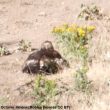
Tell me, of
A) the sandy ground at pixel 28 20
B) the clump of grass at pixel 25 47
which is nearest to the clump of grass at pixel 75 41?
the sandy ground at pixel 28 20

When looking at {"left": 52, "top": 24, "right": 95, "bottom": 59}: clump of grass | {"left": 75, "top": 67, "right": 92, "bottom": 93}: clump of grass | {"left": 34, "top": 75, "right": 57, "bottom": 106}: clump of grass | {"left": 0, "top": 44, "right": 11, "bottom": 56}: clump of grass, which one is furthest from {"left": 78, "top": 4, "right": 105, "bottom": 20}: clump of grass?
{"left": 34, "top": 75, "right": 57, "bottom": 106}: clump of grass

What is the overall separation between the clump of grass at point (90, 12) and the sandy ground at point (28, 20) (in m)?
0.20

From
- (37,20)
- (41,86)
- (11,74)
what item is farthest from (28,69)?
(37,20)

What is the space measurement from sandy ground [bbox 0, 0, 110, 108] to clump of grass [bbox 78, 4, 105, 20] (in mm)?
196

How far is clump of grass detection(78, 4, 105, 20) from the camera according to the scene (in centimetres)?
1024

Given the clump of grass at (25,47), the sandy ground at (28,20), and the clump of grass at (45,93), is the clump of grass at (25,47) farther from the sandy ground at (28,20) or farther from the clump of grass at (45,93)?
the clump of grass at (45,93)

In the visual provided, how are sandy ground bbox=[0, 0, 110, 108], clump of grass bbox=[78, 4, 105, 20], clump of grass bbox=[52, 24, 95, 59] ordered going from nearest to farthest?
clump of grass bbox=[52, 24, 95, 59] → sandy ground bbox=[0, 0, 110, 108] → clump of grass bbox=[78, 4, 105, 20]

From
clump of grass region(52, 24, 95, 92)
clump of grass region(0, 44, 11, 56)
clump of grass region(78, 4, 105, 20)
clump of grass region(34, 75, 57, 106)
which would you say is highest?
clump of grass region(78, 4, 105, 20)

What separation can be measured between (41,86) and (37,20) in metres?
5.33

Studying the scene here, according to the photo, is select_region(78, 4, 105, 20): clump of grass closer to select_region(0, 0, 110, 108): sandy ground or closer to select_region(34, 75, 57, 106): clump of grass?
select_region(0, 0, 110, 108): sandy ground

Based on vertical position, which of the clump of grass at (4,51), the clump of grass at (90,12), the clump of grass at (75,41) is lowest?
the clump of grass at (4,51)

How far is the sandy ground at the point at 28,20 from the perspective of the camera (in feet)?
25.5

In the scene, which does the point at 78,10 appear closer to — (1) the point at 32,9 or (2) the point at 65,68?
(1) the point at 32,9

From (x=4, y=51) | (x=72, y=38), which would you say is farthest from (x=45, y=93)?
(x=4, y=51)
